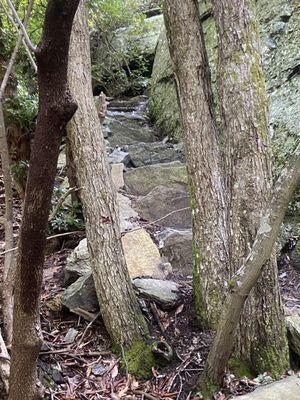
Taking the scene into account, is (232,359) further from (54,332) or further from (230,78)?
(230,78)

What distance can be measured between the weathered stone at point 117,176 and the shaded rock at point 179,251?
2.01 meters

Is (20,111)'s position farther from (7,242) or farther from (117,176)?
(7,242)

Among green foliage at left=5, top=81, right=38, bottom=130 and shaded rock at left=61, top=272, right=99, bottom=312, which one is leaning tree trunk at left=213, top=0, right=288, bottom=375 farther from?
green foliage at left=5, top=81, right=38, bottom=130

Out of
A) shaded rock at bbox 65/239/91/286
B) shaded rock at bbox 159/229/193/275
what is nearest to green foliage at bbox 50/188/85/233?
shaded rock at bbox 65/239/91/286

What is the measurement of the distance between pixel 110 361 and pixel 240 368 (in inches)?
35.9

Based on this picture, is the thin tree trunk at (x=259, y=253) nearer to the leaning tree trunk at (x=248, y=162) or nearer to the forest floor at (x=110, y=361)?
the leaning tree trunk at (x=248, y=162)

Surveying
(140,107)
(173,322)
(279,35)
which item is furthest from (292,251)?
(140,107)

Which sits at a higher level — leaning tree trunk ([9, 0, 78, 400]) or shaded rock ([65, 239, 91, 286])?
leaning tree trunk ([9, 0, 78, 400])

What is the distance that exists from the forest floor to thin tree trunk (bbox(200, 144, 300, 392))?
1.78 ft

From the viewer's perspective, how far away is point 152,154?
7.41m

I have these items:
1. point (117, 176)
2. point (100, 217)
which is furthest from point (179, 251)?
point (117, 176)

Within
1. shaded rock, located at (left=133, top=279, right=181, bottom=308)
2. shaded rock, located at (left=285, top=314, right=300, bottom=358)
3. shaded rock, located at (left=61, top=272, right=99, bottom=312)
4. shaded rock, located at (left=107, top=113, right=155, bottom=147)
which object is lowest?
shaded rock, located at (left=285, top=314, right=300, bottom=358)

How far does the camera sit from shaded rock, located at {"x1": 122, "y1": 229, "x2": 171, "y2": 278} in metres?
4.29

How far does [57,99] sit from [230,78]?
1.71 metres
